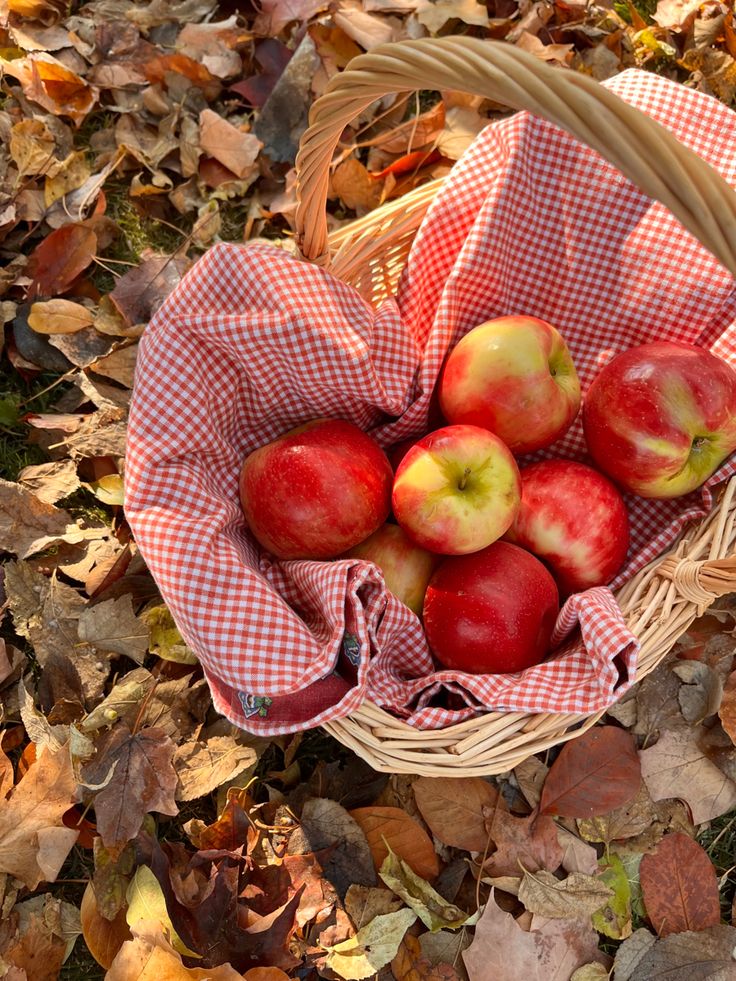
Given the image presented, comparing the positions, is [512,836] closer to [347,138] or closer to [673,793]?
[673,793]

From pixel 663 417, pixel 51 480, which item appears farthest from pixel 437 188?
pixel 51 480

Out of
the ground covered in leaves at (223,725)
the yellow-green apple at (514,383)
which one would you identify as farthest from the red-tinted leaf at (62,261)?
the yellow-green apple at (514,383)

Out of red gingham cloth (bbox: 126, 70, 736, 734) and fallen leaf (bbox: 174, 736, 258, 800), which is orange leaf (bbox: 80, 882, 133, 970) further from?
red gingham cloth (bbox: 126, 70, 736, 734)

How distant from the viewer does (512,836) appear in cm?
148

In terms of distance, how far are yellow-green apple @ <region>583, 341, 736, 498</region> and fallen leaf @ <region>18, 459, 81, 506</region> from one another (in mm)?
1075

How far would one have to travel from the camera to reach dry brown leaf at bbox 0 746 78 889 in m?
1.39

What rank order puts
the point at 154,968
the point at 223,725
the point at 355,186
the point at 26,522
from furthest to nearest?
the point at 355,186
the point at 26,522
the point at 223,725
the point at 154,968

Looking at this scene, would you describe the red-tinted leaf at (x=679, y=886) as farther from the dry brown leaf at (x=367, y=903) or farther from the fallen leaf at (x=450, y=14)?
the fallen leaf at (x=450, y=14)

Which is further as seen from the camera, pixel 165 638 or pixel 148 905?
pixel 165 638

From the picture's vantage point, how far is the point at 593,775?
1505mm

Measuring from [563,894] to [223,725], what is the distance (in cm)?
70

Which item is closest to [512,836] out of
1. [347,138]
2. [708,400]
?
Result: [708,400]

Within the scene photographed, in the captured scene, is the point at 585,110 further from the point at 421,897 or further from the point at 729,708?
the point at 421,897

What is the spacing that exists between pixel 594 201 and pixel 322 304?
1.81 feet
